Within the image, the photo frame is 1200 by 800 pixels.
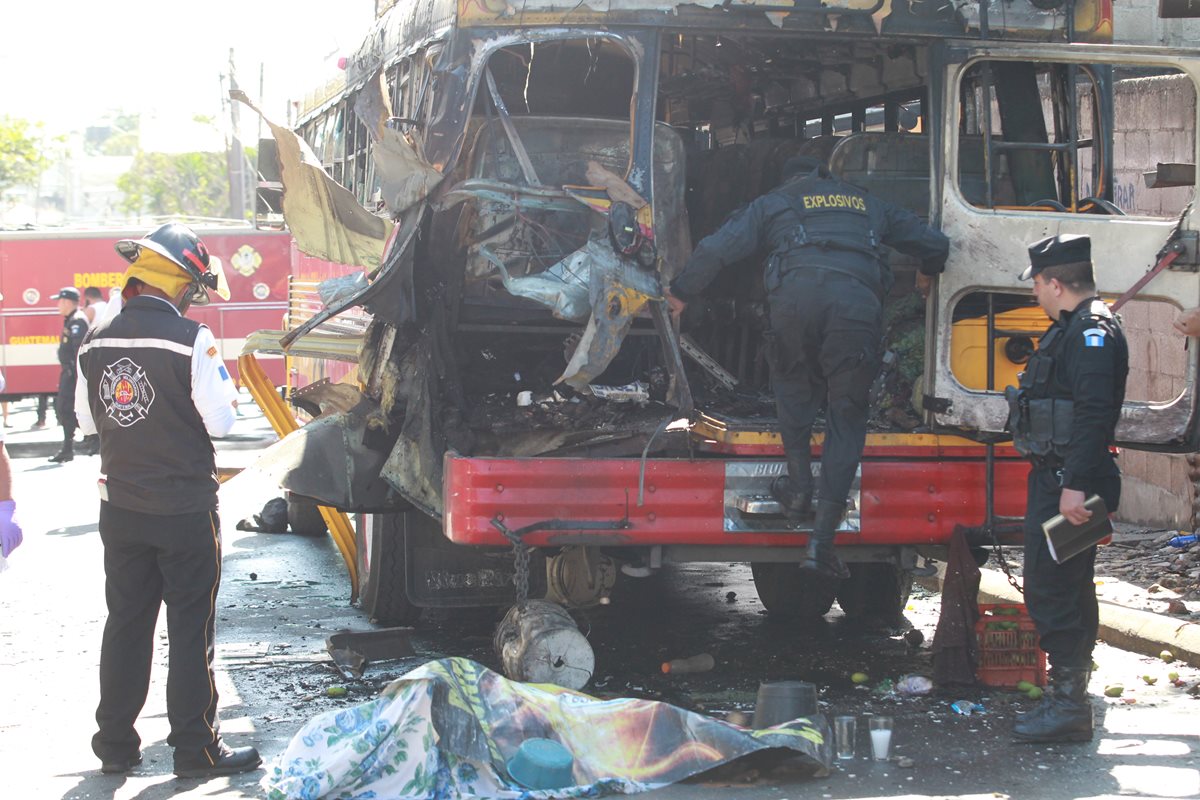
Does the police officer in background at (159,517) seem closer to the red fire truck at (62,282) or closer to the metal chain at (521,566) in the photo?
the metal chain at (521,566)

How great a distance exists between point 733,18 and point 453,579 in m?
2.91

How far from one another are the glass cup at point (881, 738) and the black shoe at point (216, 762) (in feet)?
7.09

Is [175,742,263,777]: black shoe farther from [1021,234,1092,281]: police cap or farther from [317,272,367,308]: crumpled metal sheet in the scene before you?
[1021,234,1092,281]: police cap

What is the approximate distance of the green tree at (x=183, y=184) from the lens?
63.0 metres

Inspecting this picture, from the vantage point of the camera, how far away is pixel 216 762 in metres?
5.39

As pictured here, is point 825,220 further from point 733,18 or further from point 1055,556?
point 1055,556

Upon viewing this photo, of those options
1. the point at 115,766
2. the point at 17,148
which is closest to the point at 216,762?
the point at 115,766

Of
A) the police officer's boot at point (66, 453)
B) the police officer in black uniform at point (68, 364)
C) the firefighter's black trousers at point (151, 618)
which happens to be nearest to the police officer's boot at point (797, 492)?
the firefighter's black trousers at point (151, 618)

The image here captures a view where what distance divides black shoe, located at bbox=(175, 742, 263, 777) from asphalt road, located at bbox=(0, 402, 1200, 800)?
56 millimetres

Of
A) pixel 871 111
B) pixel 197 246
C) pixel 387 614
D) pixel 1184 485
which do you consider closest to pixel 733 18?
pixel 871 111

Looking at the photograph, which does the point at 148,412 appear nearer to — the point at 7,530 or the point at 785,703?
the point at 7,530

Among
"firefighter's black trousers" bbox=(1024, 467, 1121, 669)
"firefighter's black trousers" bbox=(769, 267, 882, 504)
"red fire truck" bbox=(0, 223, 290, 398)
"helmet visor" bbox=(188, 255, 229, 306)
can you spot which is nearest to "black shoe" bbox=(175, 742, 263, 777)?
"helmet visor" bbox=(188, 255, 229, 306)

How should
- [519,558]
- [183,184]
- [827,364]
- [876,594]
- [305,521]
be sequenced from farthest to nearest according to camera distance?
[183,184]
[305,521]
[876,594]
[519,558]
[827,364]

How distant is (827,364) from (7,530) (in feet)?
9.96
